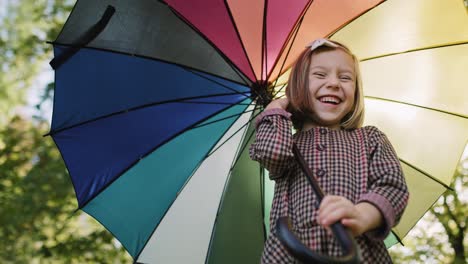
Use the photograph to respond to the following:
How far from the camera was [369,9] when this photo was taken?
237cm

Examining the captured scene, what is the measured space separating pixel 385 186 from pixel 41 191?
5.87 meters

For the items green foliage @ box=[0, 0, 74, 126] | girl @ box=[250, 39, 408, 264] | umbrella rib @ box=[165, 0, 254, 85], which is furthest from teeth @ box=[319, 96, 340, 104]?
green foliage @ box=[0, 0, 74, 126]

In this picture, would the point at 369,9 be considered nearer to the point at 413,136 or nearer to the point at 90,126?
the point at 413,136

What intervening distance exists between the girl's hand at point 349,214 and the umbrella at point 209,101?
104cm

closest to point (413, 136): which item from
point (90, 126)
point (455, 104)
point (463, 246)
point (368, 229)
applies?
point (455, 104)

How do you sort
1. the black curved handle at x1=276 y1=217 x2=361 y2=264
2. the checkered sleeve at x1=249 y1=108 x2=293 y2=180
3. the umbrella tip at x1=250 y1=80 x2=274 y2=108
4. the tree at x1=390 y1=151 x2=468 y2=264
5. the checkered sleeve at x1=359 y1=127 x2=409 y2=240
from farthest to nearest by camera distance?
the tree at x1=390 y1=151 x2=468 y2=264, the umbrella tip at x1=250 y1=80 x2=274 y2=108, the checkered sleeve at x1=249 y1=108 x2=293 y2=180, the checkered sleeve at x1=359 y1=127 x2=409 y2=240, the black curved handle at x1=276 y1=217 x2=361 y2=264

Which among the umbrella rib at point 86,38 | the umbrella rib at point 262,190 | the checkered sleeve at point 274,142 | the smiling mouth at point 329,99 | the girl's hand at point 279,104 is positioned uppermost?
the umbrella rib at point 86,38

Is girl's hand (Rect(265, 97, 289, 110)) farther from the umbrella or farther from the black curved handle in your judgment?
the black curved handle

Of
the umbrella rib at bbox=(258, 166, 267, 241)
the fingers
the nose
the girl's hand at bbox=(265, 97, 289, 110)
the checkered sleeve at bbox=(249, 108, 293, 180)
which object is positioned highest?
the nose

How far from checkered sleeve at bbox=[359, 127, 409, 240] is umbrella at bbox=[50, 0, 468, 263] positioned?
74 cm

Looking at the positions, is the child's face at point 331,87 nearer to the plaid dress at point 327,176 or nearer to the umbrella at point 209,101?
the plaid dress at point 327,176

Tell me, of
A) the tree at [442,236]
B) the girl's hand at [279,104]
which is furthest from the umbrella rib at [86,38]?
the tree at [442,236]

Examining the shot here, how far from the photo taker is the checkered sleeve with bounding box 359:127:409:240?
155 cm

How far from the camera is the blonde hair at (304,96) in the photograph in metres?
1.99
